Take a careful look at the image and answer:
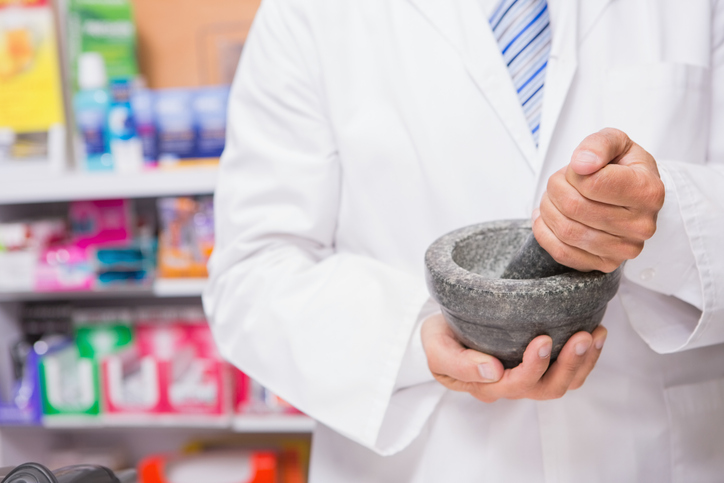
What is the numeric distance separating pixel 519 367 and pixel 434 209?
12.4 inches

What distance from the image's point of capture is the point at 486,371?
599mm

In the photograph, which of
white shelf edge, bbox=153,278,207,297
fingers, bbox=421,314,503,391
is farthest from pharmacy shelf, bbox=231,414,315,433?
fingers, bbox=421,314,503,391

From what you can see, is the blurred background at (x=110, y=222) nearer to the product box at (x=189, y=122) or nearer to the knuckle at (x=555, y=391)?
the product box at (x=189, y=122)

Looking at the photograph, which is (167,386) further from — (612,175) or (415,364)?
(612,175)

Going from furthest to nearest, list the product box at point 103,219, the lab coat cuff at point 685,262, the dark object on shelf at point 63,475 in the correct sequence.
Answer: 1. the product box at point 103,219
2. the lab coat cuff at point 685,262
3. the dark object on shelf at point 63,475

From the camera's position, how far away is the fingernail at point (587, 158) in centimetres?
46

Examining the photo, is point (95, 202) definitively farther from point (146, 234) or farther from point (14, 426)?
point (14, 426)

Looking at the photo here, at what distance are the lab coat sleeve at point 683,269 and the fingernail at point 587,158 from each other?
0.79 ft

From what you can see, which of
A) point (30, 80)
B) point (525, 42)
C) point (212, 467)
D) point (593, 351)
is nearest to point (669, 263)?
point (593, 351)

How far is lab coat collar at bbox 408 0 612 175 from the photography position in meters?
0.77

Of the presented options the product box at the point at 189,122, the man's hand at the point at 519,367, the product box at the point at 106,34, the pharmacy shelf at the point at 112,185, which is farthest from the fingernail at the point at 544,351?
the product box at the point at 106,34

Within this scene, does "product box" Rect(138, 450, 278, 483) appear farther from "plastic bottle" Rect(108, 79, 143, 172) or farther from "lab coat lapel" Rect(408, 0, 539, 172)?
"lab coat lapel" Rect(408, 0, 539, 172)

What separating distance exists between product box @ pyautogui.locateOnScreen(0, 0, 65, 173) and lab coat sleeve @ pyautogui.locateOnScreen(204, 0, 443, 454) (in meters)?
0.97

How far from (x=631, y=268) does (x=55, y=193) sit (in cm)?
145
